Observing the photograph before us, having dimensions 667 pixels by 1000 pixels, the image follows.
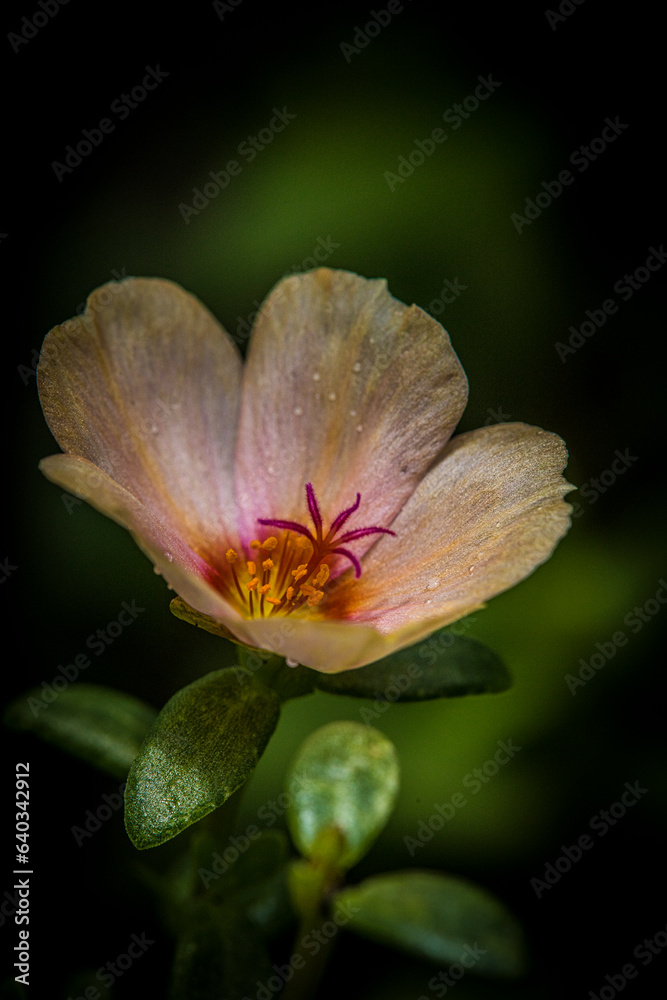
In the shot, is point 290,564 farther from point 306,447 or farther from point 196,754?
point 196,754

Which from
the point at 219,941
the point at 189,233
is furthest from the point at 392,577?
the point at 189,233

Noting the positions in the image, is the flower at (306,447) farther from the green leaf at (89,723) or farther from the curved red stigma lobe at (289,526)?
the green leaf at (89,723)

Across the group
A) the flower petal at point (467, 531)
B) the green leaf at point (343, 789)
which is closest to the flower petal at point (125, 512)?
the flower petal at point (467, 531)

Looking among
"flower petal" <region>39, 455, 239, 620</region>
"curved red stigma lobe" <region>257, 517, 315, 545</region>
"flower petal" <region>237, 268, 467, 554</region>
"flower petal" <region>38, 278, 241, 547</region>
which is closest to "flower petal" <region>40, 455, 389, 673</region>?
"flower petal" <region>39, 455, 239, 620</region>

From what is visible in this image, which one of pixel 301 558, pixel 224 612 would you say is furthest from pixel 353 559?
pixel 224 612

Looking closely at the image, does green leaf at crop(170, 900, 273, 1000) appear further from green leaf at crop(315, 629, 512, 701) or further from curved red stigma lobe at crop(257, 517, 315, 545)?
curved red stigma lobe at crop(257, 517, 315, 545)
